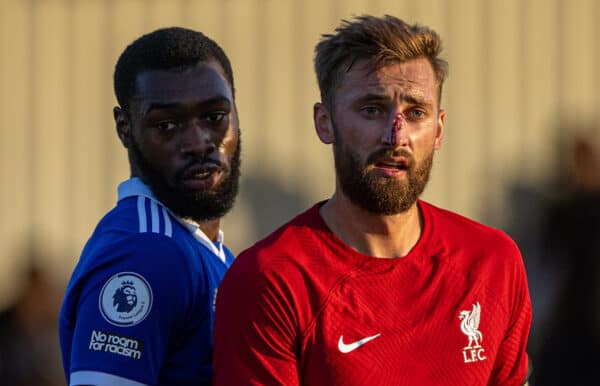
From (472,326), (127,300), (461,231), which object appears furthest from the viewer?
(461,231)

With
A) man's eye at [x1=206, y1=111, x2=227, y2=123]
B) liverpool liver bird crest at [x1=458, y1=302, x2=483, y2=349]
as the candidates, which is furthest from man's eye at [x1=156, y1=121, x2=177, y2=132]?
liverpool liver bird crest at [x1=458, y1=302, x2=483, y2=349]

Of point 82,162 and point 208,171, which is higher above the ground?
point 208,171

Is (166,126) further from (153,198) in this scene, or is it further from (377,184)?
(377,184)

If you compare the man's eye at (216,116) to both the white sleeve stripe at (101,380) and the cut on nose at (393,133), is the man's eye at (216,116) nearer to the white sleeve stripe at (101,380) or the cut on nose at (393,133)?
the cut on nose at (393,133)

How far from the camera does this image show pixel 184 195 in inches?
158

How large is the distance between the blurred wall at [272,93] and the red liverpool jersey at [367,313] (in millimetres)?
3902

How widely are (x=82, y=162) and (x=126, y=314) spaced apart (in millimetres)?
4619

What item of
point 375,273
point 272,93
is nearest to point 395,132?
point 375,273

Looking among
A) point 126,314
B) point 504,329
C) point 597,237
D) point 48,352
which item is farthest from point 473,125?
point 126,314

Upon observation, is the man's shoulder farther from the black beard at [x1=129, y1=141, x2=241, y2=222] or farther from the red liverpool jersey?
the black beard at [x1=129, y1=141, x2=241, y2=222]

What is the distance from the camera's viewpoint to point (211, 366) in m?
3.80

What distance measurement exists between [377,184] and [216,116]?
0.56 metres

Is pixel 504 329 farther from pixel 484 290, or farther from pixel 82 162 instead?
pixel 82 162

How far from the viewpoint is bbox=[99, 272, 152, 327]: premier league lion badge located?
3.65 metres
